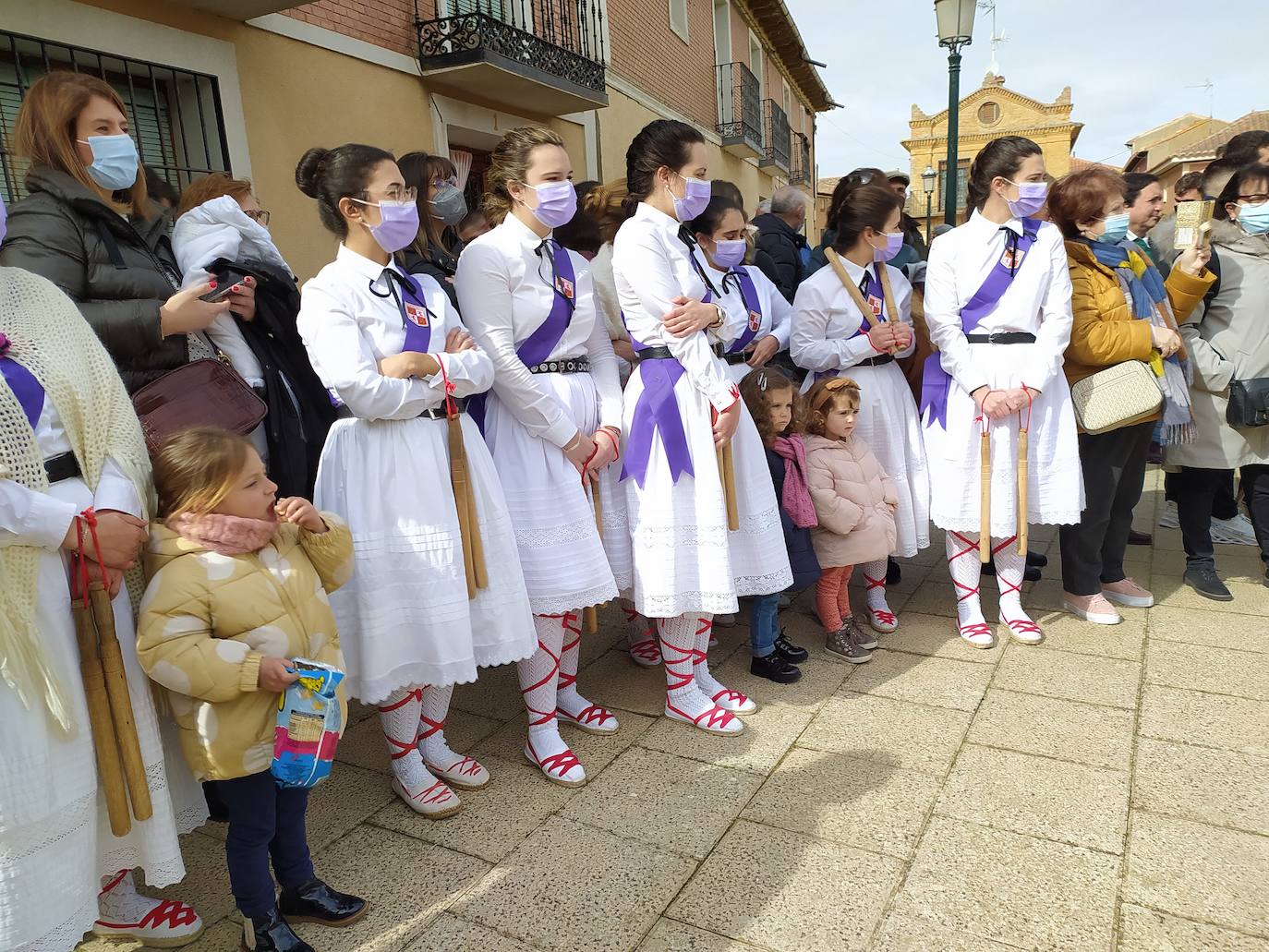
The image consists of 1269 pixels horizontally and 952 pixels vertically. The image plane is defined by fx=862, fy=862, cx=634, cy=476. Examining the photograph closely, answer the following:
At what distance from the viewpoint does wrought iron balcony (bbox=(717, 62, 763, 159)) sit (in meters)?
17.2

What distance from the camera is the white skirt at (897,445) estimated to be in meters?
4.03

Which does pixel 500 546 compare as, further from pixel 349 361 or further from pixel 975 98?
pixel 975 98

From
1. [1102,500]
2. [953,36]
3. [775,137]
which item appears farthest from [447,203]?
[775,137]

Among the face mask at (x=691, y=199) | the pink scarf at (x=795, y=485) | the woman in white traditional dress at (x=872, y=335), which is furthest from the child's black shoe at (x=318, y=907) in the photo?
the woman in white traditional dress at (x=872, y=335)

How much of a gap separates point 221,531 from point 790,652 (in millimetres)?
2542

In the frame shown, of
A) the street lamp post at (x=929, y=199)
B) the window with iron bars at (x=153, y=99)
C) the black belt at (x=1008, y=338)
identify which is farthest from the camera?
the street lamp post at (x=929, y=199)

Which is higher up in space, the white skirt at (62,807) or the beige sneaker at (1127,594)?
the white skirt at (62,807)

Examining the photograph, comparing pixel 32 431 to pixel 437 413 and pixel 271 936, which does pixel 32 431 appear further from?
pixel 271 936

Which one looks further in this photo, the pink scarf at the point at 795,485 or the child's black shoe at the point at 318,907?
the pink scarf at the point at 795,485

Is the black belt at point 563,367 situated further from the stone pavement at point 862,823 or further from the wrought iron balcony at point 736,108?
the wrought iron balcony at point 736,108

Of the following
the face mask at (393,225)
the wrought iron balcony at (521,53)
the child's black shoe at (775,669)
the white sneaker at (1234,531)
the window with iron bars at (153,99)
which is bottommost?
the white sneaker at (1234,531)

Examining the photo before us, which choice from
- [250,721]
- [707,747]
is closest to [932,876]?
[707,747]

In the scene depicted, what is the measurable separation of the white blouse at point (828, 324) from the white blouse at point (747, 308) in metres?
0.12

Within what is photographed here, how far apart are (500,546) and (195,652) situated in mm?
1005
